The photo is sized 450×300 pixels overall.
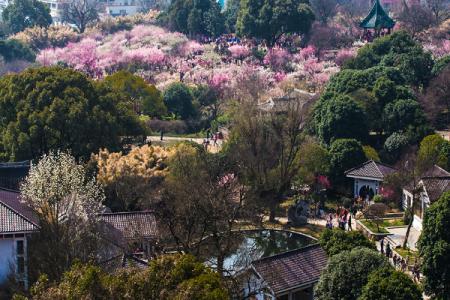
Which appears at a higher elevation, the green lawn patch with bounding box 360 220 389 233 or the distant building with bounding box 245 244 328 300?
the distant building with bounding box 245 244 328 300

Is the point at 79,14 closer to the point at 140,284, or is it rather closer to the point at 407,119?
the point at 407,119

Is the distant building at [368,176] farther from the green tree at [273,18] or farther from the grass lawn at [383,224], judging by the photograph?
the green tree at [273,18]

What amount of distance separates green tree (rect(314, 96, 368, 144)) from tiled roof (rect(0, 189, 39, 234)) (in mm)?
21164

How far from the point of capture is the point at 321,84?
67.4 metres

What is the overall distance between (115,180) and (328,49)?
3757cm

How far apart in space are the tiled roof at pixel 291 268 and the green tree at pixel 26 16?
66243 millimetres

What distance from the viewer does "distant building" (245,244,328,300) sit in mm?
28938

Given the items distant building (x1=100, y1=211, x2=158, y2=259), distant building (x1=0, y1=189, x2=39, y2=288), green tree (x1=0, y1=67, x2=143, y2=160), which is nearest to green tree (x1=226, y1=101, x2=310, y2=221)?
green tree (x1=0, y1=67, x2=143, y2=160)

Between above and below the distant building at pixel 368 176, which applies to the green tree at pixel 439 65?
above

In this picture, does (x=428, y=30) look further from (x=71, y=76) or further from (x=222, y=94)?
(x=71, y=76)

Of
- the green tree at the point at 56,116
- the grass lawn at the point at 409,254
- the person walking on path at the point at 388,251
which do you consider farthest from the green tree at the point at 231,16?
the person walking on path at the point at 388,251

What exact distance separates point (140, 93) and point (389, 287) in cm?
3342

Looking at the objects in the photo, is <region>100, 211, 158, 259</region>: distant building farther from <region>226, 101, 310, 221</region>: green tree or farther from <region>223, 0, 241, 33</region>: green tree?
<region>223, 0, 241, 33</region>: green tree

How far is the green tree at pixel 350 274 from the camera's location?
27.5 m
